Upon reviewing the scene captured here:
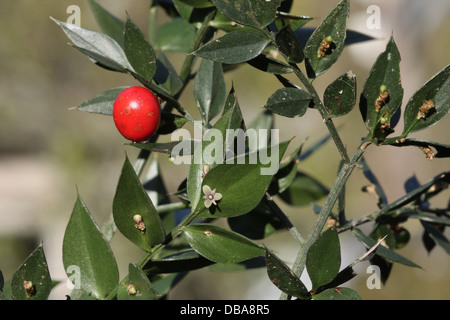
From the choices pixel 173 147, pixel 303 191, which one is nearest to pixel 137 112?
pixel 173 147

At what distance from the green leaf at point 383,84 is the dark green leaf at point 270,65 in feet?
0.21

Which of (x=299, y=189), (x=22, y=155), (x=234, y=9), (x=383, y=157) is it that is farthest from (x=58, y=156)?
(x=234, y=9)

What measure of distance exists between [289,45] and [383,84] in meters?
0.08

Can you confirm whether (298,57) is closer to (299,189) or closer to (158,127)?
(158,127)

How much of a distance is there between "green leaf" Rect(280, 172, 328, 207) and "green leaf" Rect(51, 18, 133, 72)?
0.27m

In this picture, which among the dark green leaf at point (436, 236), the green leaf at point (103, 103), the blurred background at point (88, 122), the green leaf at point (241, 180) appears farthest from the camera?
the blurred background at point (88, 122)

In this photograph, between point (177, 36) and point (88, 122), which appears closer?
point (177, 36)

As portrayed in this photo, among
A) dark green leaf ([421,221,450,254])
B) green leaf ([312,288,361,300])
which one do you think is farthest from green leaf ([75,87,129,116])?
dark green leaf ([421,221,450,254])

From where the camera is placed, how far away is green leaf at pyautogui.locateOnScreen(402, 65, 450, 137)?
39cm

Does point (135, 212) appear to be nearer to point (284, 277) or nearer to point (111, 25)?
point (284, 277)

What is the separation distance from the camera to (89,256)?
1.36 ft

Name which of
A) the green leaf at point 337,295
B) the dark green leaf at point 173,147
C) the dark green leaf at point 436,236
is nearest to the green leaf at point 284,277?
the green leaf at point 337,295

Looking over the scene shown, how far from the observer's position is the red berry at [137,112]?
0.42m

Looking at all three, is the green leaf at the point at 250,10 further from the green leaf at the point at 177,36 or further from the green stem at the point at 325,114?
the green leaf at the point at 177,36
